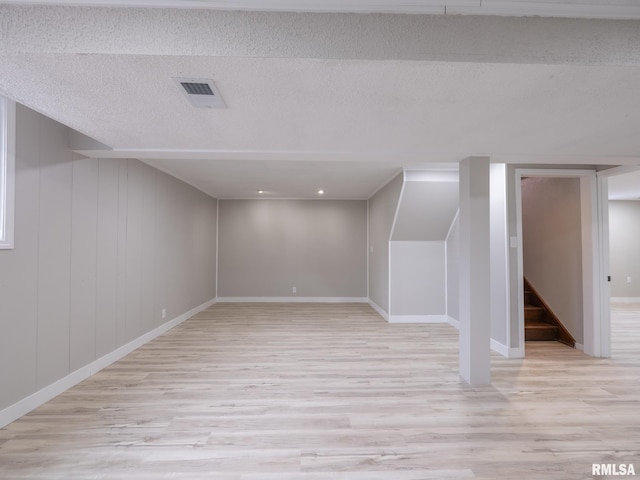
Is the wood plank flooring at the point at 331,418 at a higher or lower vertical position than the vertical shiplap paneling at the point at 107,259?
lower

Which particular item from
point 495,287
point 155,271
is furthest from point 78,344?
point 495,287

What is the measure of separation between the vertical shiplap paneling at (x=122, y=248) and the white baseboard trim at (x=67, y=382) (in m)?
0.17

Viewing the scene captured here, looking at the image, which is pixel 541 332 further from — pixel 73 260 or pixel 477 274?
pixel 73 260

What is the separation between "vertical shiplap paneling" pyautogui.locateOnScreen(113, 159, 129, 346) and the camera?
3.49 m

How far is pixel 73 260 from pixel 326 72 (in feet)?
9.52

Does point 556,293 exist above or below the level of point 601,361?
above

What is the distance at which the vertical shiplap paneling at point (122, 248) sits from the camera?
3.49 meters

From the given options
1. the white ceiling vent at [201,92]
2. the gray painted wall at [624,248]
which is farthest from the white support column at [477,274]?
the gray painted wall at [624,248]

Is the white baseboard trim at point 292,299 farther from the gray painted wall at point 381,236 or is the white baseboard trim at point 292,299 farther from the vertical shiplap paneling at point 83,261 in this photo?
the vertical shiplap paneling at point 83,261

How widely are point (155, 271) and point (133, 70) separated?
356 cm

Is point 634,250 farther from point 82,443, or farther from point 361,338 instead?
point 82,443

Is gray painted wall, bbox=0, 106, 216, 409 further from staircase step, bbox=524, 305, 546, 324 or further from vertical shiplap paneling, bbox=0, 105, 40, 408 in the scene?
staircase step, bbox=524, 305, 546, 324

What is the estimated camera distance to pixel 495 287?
373 cm

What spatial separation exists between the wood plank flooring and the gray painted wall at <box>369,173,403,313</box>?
1.94 metres
